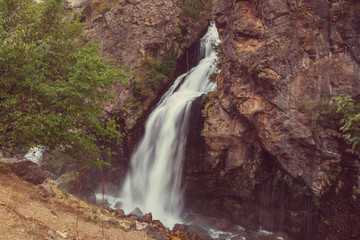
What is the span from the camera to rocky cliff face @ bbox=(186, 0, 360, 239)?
451 inches

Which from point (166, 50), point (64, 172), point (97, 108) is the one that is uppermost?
point (166, 50)

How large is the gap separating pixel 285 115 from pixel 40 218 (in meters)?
11.0

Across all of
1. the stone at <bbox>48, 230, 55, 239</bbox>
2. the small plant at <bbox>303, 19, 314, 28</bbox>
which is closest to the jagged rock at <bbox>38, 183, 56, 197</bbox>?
the stone at <bbox>48, 230, 55, 239</bbox>

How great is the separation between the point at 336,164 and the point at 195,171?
7.79 meters

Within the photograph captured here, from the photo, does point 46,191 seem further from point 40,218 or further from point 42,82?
point 42,82

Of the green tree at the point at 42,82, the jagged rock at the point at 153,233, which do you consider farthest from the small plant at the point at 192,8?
the jagged rock at the point at 153,233

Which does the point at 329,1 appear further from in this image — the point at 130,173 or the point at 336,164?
the point at 130,173

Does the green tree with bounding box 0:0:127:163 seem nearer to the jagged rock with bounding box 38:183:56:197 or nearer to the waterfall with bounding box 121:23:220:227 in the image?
the jagged rock with bounding box 38:183:56:197

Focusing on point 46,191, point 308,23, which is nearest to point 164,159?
point 46,191

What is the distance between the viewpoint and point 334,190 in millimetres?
11539

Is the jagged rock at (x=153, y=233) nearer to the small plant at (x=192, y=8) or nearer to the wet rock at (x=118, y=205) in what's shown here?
the wet rock at (x=118, y=205)

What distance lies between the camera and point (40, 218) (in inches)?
257

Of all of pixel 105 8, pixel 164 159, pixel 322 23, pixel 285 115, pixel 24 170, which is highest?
pixel 105 8

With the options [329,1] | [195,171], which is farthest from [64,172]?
[329,1]
